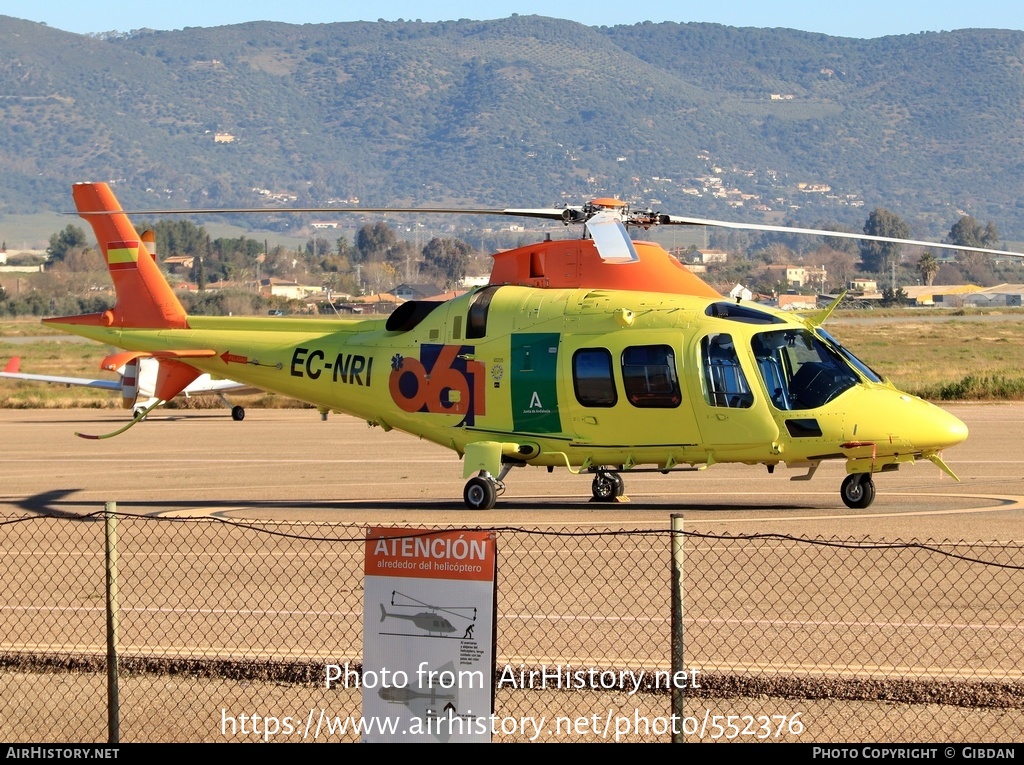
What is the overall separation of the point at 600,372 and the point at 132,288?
25.6ft

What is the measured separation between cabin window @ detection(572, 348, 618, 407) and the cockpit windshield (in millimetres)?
1833

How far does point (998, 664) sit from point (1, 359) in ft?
226

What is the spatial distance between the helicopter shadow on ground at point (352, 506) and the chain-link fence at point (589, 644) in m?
2.92

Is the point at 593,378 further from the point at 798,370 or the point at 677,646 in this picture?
the point at 677,646

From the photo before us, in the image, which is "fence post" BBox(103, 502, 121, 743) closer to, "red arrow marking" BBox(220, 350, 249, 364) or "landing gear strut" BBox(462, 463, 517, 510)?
"landing gear strut" BBox(462, 463, 517, 510)

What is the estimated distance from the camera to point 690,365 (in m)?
16.5

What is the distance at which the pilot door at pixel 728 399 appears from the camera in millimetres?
16281

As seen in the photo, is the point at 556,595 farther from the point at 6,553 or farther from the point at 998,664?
the point at 6,553

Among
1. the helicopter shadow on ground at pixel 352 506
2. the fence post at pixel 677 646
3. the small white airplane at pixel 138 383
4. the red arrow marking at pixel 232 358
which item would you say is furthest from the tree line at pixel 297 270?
the fence post at pixel 677 646

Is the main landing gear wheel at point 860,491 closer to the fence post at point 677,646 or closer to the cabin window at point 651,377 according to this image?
the cabin window at point 651,377

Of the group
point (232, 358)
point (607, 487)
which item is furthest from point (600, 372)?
point (232, 358)

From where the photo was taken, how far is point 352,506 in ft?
60.9

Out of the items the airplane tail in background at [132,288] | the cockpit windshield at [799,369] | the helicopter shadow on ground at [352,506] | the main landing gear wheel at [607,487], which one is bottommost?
the helicopter shadow on ground at [352,506]
